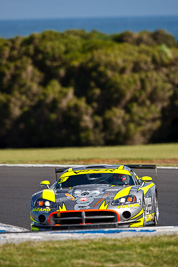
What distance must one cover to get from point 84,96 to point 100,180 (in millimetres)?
43275

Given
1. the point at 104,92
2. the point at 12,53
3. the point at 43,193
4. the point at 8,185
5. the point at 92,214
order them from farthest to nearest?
the point at 12,53 → the point at 104,92 → the point at 8,185 → the point at 43,193 → the point at 92,214

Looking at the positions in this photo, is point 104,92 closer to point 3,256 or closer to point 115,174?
point 115,174

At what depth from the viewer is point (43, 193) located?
9.59 metres

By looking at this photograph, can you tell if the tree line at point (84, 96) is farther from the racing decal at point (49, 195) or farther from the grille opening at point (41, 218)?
the grille opening at point (41, 218)

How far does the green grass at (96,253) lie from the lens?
21.0ft

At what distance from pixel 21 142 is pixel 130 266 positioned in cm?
4927

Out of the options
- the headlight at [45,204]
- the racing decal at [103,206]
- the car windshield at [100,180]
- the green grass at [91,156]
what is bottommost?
the green grass at [91,156]

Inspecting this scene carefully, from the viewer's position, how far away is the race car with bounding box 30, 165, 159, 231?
28.6ft

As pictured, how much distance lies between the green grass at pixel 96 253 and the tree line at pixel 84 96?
43.8 meters

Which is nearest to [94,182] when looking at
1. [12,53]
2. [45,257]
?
[45,257]

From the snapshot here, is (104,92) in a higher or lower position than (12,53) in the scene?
lower

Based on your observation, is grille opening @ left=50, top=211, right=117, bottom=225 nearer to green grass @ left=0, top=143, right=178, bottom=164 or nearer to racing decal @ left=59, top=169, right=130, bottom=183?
racing decal @ left=59, top=169, right=130, bottom=183

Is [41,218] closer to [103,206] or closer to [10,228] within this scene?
[103,206]

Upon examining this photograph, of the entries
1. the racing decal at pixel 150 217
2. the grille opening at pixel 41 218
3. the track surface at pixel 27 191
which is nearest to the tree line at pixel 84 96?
the track surface at pixel 27 191
